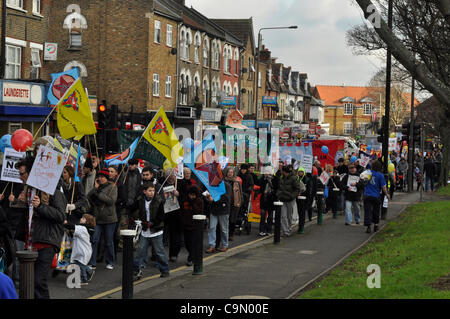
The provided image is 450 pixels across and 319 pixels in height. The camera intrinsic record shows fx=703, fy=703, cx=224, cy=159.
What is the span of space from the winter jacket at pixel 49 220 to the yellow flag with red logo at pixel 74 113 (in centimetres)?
356

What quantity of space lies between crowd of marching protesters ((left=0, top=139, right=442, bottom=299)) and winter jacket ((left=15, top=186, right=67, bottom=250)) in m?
0.01

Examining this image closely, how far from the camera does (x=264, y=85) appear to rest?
72.6 metres

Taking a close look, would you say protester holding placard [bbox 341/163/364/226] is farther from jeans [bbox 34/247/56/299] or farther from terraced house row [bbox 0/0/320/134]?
jeans [bbox 34/247/56/299]

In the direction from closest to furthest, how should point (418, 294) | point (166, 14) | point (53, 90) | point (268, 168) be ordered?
point (418, 294), point (268, 168), point (53, 90), point (166, 14)

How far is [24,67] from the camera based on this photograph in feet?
101

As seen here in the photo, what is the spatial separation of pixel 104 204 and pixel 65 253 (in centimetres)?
138

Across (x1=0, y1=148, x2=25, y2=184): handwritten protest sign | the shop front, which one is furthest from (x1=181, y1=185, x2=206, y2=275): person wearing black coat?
the shop front

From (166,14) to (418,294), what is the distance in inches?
1375

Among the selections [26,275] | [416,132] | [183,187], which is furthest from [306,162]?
[416,132]

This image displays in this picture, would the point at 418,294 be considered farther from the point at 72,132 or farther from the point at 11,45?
the point at 11,45

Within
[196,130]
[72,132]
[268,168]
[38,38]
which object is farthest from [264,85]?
[72,132]

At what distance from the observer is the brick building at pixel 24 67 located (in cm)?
2797

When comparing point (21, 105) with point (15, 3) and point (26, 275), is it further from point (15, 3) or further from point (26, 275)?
point (26, 275)

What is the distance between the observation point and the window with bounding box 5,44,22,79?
96.8 feet
